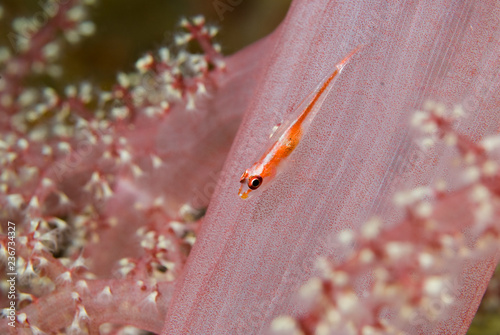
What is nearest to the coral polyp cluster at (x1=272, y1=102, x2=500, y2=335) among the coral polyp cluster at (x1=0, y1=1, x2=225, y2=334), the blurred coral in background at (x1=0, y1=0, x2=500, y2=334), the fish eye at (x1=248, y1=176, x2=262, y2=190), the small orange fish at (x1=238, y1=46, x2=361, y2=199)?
the blurred coral in background at (x1=0, y1=0, x2=500, y2=334)

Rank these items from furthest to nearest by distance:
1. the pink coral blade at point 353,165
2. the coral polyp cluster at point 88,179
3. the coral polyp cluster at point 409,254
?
the coral polyp cluster at point 88,179 → the pink coral blade at point 353,165 → the coral polyp cluster at point 409,254

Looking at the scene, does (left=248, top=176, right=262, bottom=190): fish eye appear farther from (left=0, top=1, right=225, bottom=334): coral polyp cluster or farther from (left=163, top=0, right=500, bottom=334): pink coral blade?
(left=0, top=1, right=225, bottom=334): coral polyp cluster

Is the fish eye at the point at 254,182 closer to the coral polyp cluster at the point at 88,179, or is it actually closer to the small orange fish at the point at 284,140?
the small orange fish at the point at 284,140

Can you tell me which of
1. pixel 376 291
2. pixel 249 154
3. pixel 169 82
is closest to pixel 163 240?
pixel 249 154

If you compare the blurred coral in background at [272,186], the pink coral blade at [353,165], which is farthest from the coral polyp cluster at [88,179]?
the pink coral blade at [353,165]

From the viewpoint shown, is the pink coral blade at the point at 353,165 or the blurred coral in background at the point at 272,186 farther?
the pink coral blade at the point at 353,165

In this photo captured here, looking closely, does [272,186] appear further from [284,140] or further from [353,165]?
[353,165]

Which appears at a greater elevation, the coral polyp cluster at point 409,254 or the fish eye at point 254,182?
the fish eye at point 254,182

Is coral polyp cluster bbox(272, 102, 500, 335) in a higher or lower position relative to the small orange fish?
lower

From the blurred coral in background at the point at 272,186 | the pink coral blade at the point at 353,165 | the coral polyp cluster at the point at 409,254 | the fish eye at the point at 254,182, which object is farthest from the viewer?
the fish eye at the point at 254,182
